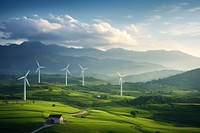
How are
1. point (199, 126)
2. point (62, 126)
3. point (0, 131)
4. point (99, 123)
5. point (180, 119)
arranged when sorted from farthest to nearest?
point (180, 119), point (199, 126), point (99, 123), point (62, 126), point (0, 131)

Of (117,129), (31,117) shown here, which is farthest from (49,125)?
(117,129)

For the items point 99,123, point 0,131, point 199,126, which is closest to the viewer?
point 0,131

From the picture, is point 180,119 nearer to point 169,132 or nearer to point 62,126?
point 169,132

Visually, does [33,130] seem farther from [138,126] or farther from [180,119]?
[180,119]

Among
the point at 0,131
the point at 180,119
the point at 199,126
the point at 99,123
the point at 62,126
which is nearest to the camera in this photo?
the point at 0,131

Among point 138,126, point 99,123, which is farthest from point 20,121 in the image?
point 138,126

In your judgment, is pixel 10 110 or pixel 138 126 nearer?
pixel 138 126

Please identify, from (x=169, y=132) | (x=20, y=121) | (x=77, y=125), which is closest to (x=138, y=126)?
(x=169, y=132)

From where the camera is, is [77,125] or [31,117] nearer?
[77,125]
